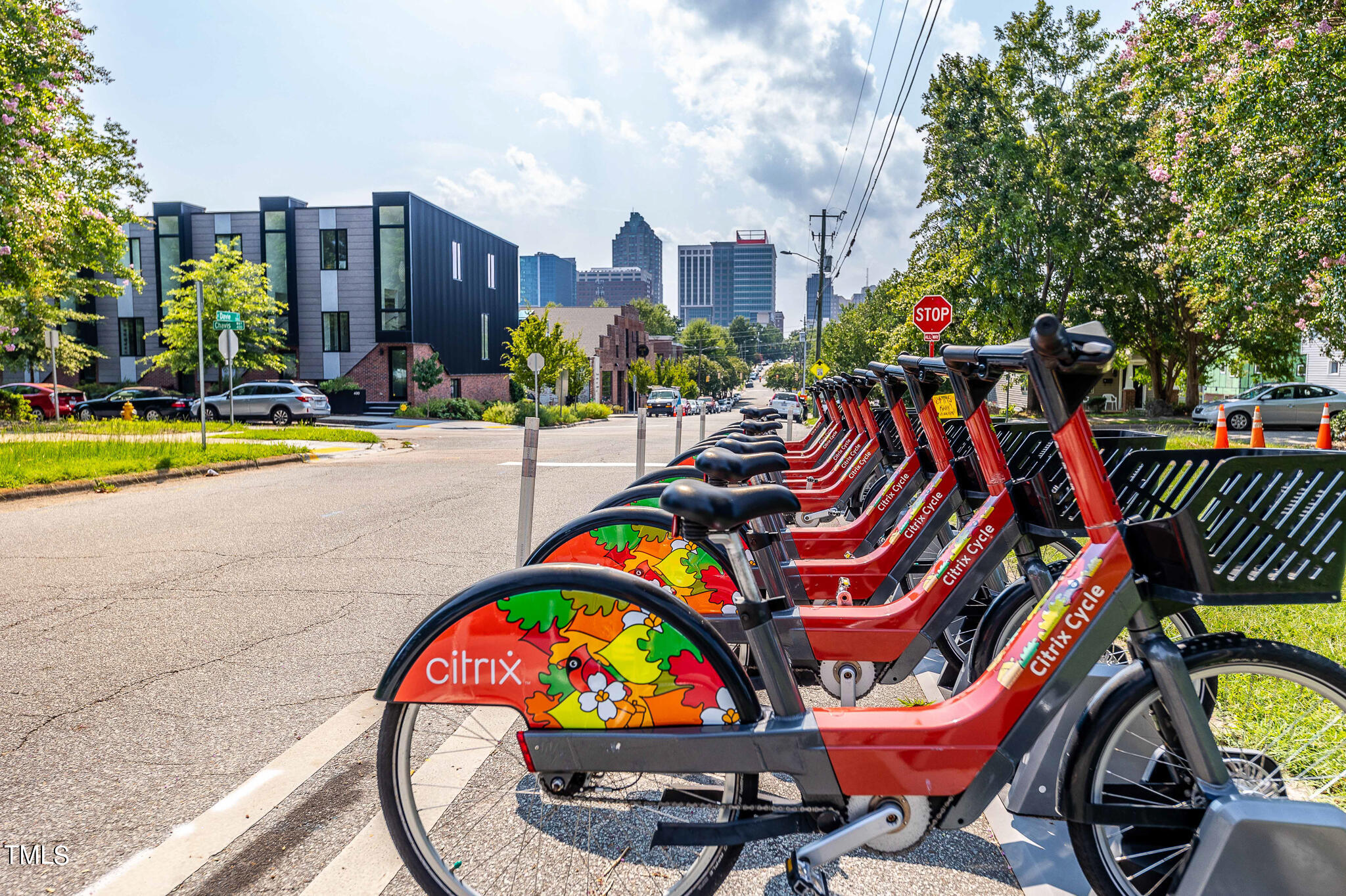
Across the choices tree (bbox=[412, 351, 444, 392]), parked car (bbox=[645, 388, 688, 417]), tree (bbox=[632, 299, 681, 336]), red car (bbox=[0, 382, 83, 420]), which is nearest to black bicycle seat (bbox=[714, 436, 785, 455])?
red car (bbox=[0, 382, 83, 420])

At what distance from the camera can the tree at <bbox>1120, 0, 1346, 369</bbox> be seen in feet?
46.7

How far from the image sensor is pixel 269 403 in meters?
31.8

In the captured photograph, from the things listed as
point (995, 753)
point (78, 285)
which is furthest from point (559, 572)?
point (78, 285)

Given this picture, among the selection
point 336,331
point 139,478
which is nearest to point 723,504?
point 139,478

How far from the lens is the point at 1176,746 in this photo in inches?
85.7

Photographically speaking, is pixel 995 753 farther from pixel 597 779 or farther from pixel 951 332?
pixel 951 332

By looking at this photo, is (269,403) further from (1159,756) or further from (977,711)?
(1159,756)

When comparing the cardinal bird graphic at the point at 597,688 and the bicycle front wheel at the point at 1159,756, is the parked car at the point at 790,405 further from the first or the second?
the cardinal bird graphic at the point at 597,688

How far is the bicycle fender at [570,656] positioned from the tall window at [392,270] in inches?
1667

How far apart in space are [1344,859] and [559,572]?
77.6 inches

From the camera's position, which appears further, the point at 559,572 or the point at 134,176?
the point at 134,176

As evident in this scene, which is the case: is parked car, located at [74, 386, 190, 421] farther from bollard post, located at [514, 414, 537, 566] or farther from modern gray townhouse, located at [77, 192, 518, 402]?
bollard post, located at [514, 414, 537, 566]

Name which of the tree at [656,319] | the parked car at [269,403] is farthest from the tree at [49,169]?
the tree at [656,319]

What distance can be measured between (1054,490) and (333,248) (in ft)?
147
